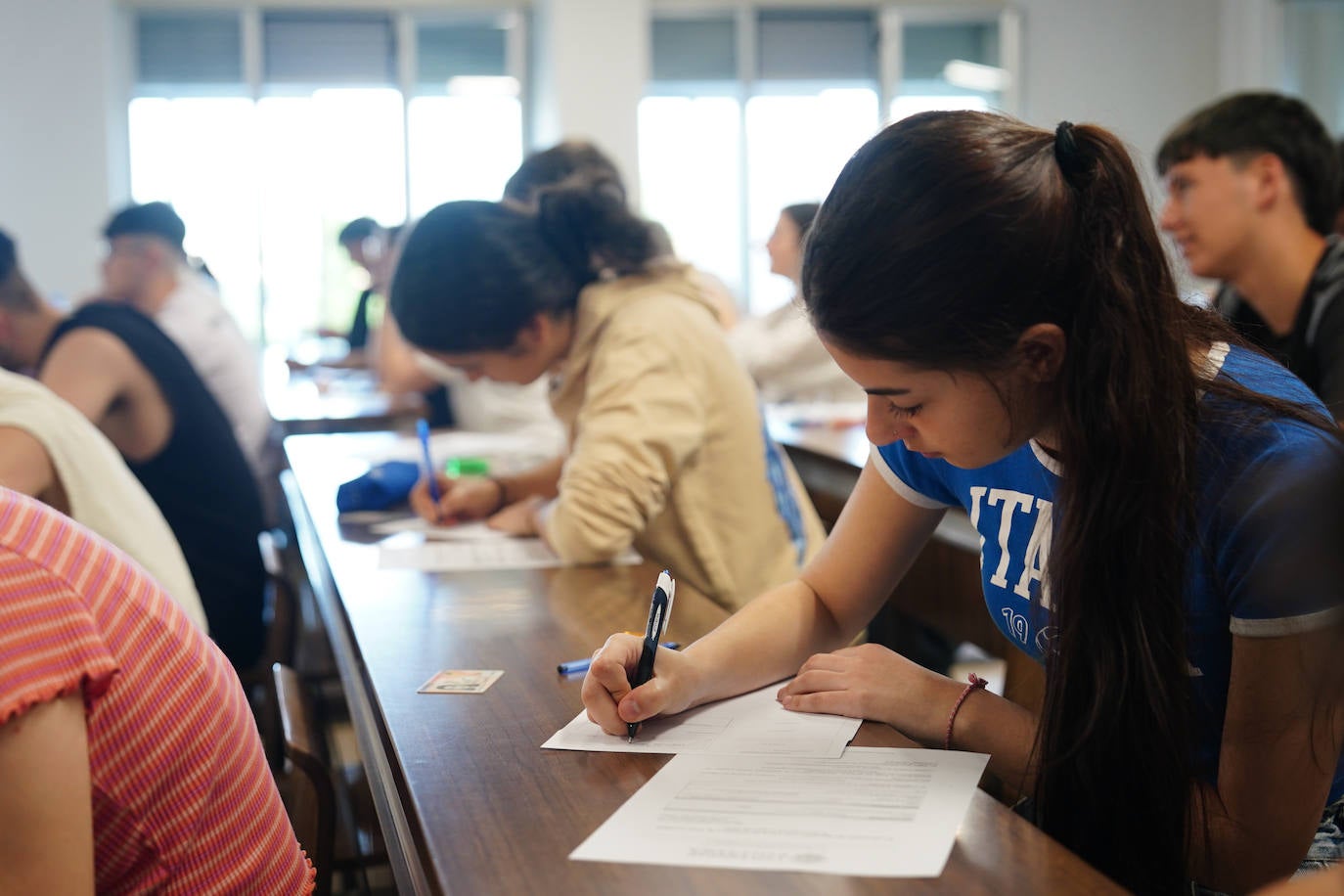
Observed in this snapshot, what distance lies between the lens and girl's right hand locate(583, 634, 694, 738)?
108 centimetres

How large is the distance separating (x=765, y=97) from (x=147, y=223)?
18.6 ft

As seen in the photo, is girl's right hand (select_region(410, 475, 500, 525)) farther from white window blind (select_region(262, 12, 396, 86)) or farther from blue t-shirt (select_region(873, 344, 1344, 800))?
white window blind (select_region(262, 12, 396, 86))

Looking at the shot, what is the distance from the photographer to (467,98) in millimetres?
8711

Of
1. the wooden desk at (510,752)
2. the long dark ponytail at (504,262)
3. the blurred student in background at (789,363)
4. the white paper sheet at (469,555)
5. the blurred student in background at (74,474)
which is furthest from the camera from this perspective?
the blurred student in background at (789,363)

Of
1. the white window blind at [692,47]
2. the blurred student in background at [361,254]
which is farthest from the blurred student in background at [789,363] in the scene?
the white window blind at [692,47]

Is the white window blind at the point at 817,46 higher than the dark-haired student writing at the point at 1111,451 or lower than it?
higher

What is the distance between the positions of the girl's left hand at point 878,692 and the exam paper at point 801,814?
2.4 inches

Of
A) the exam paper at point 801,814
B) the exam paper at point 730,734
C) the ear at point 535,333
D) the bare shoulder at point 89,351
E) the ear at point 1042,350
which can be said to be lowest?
the exam paper at point 730,734

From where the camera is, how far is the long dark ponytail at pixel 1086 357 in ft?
3.25

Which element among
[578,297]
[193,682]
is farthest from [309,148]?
[193,682]

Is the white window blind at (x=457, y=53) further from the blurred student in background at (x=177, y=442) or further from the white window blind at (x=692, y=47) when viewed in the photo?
the blurred student in background at (x=177, y=442)

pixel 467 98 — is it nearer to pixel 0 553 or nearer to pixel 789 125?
pixel 789 125

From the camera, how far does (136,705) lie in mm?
889

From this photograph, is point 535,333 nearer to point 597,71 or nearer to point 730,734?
point 730,734
